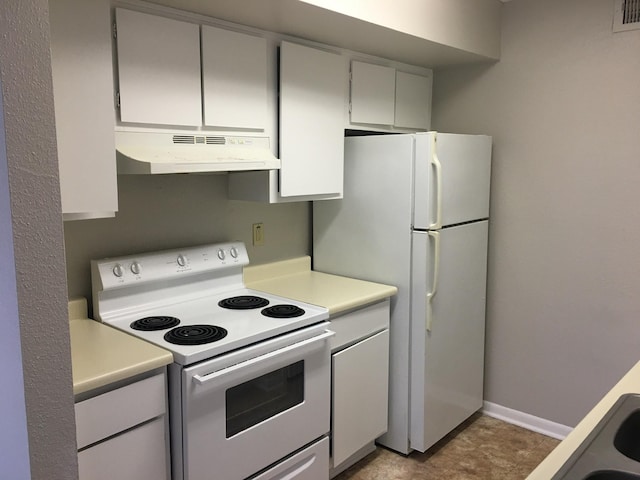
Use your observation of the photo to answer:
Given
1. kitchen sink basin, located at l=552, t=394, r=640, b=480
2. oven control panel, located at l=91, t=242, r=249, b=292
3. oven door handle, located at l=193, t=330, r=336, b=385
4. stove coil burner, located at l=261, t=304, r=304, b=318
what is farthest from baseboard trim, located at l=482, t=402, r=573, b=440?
kitchen sink basin, located at l=552, t=394, r=640, b=480

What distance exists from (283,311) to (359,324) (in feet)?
1.56

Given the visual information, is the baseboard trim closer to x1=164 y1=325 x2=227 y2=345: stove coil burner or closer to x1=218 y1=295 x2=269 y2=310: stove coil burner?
x1=218 y1=295 x2=269 y2=310: stove coil burner

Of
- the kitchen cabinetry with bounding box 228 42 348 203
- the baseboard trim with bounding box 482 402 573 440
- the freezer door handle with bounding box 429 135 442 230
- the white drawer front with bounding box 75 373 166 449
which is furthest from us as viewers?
the baseboard trim with bounding box 482 402 573 440

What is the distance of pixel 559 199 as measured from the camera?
2.95 m

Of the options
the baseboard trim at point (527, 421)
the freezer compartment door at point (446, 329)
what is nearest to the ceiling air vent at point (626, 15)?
the freezer compartment door at point (446, 329)

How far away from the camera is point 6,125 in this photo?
1161mm

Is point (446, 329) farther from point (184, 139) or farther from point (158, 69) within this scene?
point (158, 69)

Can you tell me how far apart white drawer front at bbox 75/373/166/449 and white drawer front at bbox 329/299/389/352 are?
2.96ft

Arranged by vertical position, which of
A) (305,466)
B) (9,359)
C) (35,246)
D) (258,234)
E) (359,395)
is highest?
(35,246)

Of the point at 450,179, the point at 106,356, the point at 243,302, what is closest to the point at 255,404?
the point at 243,302

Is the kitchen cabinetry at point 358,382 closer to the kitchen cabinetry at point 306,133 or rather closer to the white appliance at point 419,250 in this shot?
the white appliance at point 419,250

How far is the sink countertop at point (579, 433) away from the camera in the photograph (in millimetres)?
1029

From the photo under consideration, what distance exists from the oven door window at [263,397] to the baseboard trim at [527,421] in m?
1.62

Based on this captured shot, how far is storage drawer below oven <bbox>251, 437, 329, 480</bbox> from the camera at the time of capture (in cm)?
212
